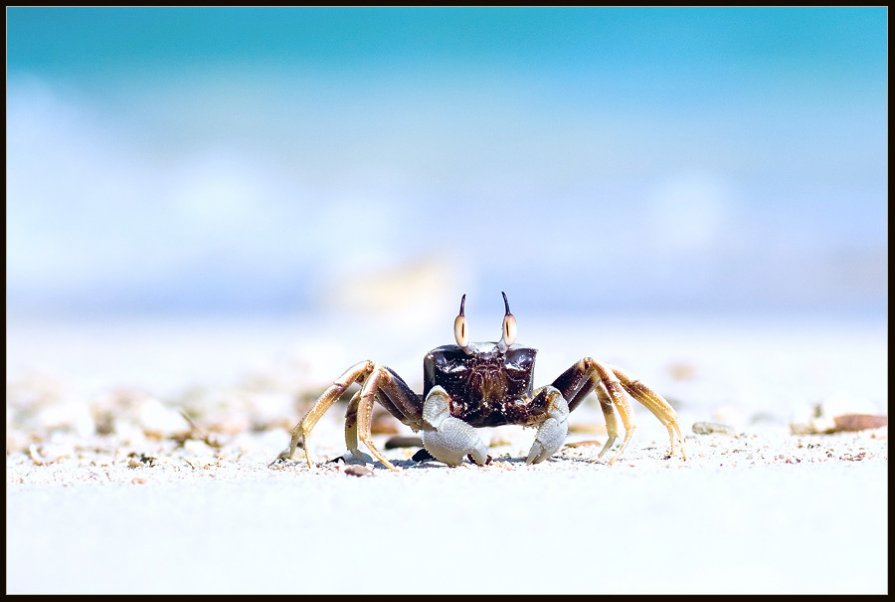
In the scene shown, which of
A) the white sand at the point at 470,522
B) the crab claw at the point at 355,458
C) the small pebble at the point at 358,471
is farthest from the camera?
the crab claw at the point at 355,458

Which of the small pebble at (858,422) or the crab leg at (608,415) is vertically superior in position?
the crab leg at (608,415)

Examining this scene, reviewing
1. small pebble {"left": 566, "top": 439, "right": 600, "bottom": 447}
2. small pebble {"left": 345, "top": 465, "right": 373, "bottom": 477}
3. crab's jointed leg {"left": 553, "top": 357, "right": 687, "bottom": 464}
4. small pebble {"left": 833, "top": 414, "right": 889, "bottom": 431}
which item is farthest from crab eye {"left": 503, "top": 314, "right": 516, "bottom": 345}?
small pebble {"left": 833, "top": 414, "right": 889, "bottom": 431}

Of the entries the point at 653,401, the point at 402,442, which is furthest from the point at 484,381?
the point at 402,442

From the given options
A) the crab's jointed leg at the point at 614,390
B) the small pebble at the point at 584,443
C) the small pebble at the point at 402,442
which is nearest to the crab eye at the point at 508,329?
the crab's jointed leg at the point at 614,390

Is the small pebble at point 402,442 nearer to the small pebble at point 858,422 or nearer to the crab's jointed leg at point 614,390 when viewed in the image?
the crab's jointed leg at point 614,390

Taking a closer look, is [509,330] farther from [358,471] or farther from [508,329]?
[358,471]

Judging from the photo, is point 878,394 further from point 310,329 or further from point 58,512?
point 310,329

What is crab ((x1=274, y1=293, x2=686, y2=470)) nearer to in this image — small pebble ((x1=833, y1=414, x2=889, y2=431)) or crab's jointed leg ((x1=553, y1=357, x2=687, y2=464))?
crab's jointed leg ((x1=553, y1=357, x2=687, y2=464))
